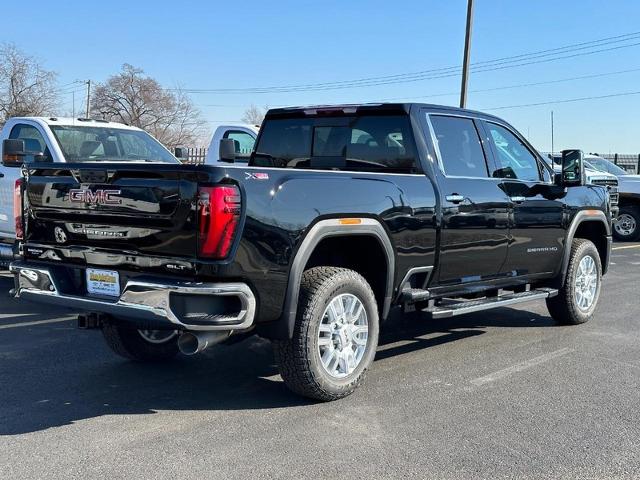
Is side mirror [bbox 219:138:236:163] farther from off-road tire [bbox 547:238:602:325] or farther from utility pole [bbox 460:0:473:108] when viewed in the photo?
utility pole [bbox 460:0:473:108]

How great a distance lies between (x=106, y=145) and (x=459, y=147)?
5.22 meters

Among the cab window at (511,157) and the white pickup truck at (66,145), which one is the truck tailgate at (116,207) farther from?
the white pickup truck at (66,145)

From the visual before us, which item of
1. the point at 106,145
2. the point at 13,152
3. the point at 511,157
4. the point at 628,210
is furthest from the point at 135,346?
the point at 628,210

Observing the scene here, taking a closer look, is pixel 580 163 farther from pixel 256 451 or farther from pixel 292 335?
pixel 256 451

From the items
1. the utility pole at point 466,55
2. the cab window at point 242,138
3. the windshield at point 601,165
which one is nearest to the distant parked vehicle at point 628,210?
the windshield at point 601,165

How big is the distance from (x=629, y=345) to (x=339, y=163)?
3.13 metres

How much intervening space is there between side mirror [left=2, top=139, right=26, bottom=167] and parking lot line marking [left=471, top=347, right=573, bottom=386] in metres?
5.94

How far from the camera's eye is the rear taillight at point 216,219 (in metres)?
3.93

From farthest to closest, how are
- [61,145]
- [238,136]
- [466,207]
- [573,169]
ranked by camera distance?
[238,136], [61,145], [573,169], [466,207]

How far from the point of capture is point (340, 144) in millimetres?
5996

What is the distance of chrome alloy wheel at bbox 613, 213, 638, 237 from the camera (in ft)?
55.9

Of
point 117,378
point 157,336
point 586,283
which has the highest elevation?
point 586,283

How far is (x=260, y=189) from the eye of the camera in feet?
13.5

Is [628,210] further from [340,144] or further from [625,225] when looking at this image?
[340,144]
